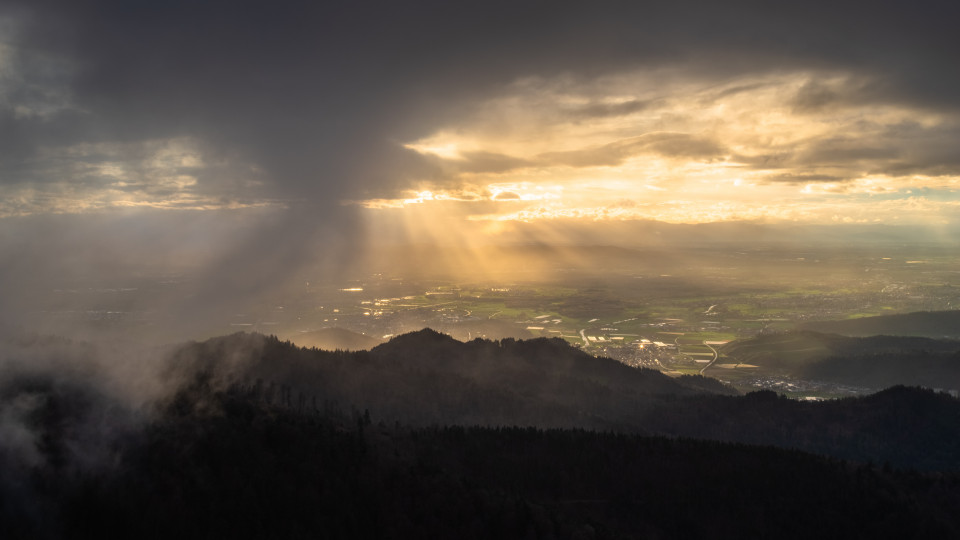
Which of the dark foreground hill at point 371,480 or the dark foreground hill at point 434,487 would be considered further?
the dark foreground hill at point 371,480

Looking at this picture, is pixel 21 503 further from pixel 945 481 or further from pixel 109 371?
pixel 945 481

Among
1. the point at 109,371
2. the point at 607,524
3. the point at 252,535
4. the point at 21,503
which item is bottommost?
the point at 607,524

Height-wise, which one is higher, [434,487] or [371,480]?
[371,480]

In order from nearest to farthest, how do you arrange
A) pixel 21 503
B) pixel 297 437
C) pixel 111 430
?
pixel 21 503
pixel 111 430
pixel 297 437

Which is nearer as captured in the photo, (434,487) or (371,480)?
(371,480)

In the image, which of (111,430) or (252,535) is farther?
(111,430)

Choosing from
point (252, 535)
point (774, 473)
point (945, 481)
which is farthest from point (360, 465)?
point (945, 481)

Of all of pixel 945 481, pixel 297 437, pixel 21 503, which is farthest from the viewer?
pixel 945 481

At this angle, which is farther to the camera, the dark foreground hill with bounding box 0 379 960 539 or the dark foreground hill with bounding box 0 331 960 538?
the dark foreground hill with bounding box 0 331 960 538

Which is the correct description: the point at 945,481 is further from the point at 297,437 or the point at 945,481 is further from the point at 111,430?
the point at 111,430

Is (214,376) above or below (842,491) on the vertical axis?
above
